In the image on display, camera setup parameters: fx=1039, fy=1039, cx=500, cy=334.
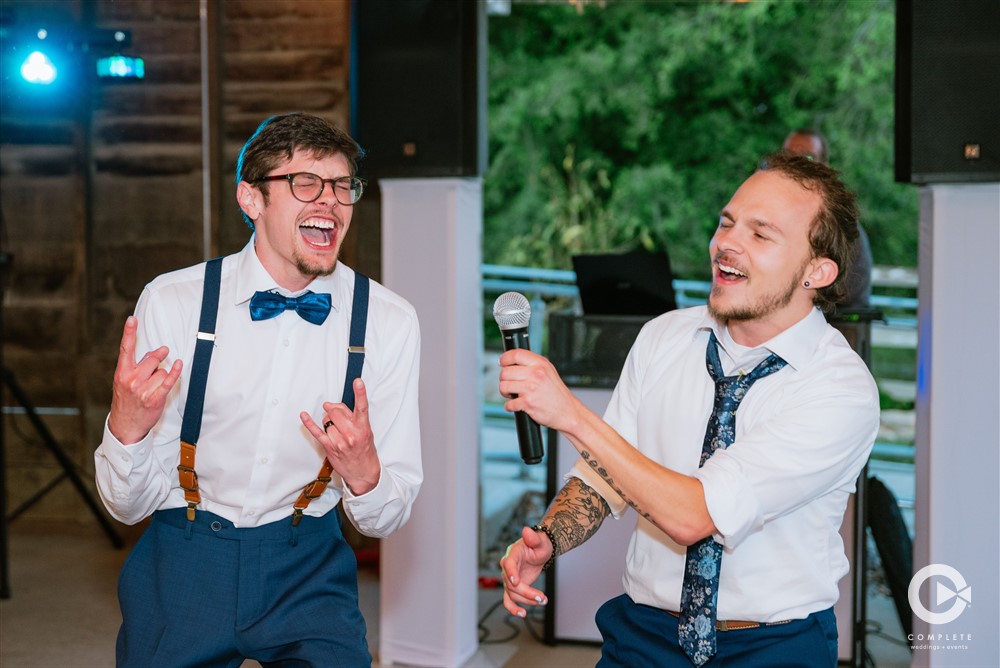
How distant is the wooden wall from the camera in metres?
4.40

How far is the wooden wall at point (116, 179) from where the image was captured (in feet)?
14.4

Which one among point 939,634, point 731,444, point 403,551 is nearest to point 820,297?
point 731,444

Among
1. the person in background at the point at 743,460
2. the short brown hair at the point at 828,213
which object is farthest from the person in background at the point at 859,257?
the person in background at the point at 743,460

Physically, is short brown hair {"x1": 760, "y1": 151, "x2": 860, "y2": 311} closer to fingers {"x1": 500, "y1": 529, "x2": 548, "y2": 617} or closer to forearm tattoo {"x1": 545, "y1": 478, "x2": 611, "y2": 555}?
forearm tattoo {"x1": 545, "y1": 478, "x2": 611, "y2": 555}

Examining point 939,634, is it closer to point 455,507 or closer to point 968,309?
point 968,309

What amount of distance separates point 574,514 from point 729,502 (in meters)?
0.34

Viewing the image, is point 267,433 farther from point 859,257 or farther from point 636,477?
point 859,257

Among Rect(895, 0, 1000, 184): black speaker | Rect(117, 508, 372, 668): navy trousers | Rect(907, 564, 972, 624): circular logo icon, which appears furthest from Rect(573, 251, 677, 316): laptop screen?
Rect(117, 508, 372, 668): navy trousers

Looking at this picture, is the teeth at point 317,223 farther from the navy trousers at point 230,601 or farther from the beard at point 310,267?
the navy trousers at point 230,601

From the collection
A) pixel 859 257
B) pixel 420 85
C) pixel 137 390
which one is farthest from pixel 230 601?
pixel 859 257

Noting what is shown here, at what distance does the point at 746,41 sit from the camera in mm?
9453

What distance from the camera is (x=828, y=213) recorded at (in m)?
1.97

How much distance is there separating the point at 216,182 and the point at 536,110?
6.06 m

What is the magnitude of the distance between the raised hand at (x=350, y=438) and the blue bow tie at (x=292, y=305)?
267 mm
